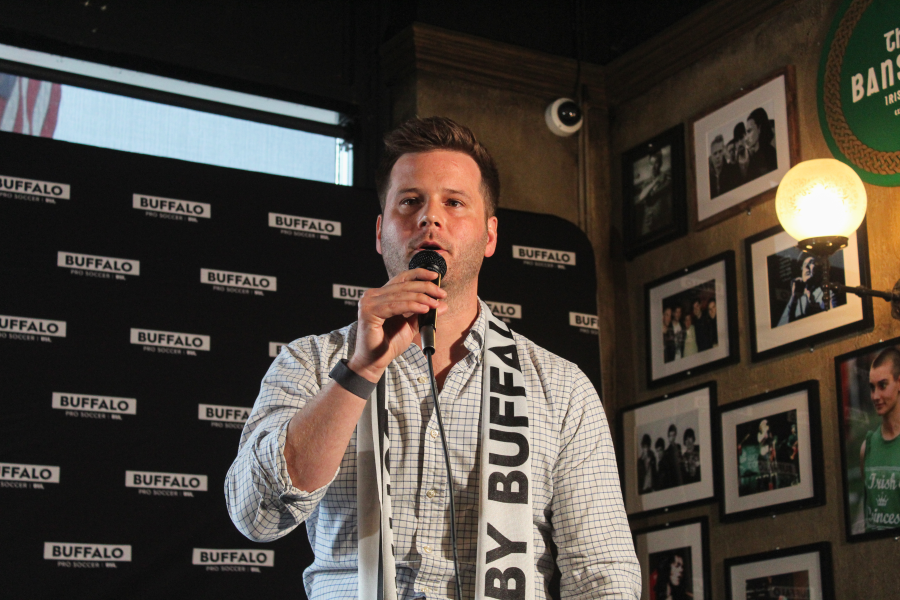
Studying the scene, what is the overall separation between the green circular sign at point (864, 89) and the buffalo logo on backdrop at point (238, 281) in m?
2.24

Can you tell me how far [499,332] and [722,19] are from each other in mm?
2763

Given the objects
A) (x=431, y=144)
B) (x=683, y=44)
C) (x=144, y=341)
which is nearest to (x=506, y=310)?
(x=683, y=44)

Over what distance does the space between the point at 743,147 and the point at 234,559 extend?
8.55ft

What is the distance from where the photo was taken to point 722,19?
450cm

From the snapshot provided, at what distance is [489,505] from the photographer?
1.94 metres

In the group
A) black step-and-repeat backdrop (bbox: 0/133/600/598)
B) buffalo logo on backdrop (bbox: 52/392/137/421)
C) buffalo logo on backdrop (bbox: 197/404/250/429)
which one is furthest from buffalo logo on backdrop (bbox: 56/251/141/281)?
buffalo logo on backdrop (bbox: 197/404/250/429)

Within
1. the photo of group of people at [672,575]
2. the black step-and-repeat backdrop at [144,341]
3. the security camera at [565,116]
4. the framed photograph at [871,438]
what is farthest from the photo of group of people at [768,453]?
the security camera at [565,116]

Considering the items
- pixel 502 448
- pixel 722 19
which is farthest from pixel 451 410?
pixel 722 19

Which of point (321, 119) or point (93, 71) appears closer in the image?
point (93, 71)

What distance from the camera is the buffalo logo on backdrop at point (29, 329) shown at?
3.75 m

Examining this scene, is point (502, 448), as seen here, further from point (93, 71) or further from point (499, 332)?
point (93, 71)

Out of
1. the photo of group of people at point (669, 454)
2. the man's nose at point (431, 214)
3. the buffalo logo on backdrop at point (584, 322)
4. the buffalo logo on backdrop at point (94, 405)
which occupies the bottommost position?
the photo of group of people at point (669, 454)

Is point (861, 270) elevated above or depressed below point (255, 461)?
above

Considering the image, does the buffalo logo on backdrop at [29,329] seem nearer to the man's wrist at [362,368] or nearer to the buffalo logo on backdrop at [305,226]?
the buffalo logo on backdrop at [305,226]
